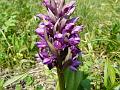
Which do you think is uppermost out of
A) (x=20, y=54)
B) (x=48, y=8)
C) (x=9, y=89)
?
(x=48, y=8)

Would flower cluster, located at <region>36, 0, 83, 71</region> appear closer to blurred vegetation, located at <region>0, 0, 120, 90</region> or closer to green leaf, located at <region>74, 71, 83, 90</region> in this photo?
green leaf, located at <region>74, 71, 83, 90</region>

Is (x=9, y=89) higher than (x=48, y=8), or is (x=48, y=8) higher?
(x=48, y=8)

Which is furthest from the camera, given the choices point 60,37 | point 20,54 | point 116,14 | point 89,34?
point 116,14

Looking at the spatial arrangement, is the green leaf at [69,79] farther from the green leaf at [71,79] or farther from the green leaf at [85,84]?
the green leaf at [85,84]

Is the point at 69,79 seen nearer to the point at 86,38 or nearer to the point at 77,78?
the point at 77,78

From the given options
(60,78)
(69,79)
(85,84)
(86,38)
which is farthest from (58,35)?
(86,38)

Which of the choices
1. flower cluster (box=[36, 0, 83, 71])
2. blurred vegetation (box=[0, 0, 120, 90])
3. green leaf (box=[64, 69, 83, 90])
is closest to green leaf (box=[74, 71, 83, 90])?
green leaf (box=[64, 69, 83, 90])

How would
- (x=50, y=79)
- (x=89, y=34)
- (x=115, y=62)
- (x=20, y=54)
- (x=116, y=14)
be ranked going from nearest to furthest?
(x=50, y=79) < (x=115, y=62) < (x=20, y=54) < (x=89, y=34) < (x=116, y=14)

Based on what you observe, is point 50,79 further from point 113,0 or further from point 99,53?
point 113,0

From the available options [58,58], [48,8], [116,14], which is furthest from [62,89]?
[116,14]
